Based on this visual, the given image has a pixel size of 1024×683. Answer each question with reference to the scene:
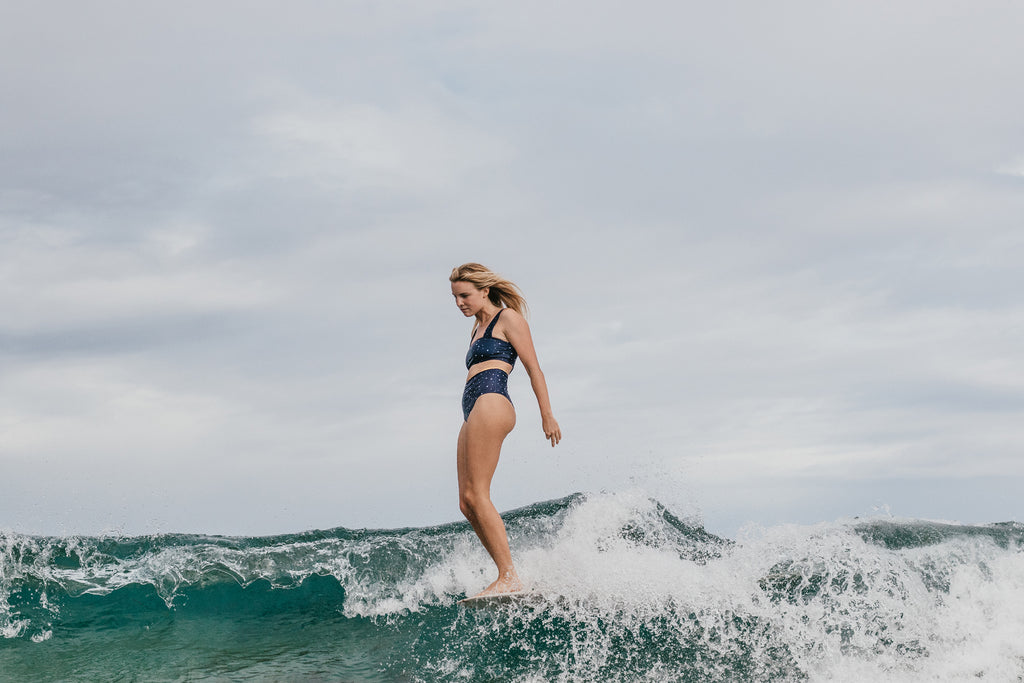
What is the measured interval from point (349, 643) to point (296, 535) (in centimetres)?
233

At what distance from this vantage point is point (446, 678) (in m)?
5.37

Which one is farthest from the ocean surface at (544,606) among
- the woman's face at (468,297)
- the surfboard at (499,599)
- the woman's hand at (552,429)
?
the woman's face at (468,297)

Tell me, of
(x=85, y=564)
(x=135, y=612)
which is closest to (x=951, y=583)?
(x=135, y=612)

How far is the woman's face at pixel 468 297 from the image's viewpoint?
5883mm

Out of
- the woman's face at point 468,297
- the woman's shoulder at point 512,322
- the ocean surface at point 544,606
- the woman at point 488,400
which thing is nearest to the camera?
the ocean surface at point 544,606

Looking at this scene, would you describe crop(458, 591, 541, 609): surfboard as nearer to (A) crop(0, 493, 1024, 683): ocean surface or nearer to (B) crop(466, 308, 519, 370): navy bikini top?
(A) crop(0, 493, 1024, 683): ocean surface

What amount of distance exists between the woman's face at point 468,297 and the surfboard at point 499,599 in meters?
2.04

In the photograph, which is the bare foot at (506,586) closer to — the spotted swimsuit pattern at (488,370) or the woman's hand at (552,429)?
the woman's hand at (552,429)

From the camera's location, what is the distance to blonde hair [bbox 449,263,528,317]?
19.4 feet

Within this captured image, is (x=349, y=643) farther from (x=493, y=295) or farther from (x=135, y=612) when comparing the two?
(x=493, y=295)

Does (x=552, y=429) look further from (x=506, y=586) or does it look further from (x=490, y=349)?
(x=506, y=586)

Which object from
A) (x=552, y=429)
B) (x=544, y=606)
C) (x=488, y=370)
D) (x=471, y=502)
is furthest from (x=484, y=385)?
(x=544, y=606)

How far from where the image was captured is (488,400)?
18.3ft

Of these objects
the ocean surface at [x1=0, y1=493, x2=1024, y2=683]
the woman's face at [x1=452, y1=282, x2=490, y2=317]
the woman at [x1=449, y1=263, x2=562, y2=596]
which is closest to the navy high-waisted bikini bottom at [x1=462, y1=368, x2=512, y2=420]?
the woman at [x1=449, y1=263, x2=562, y2=596]
